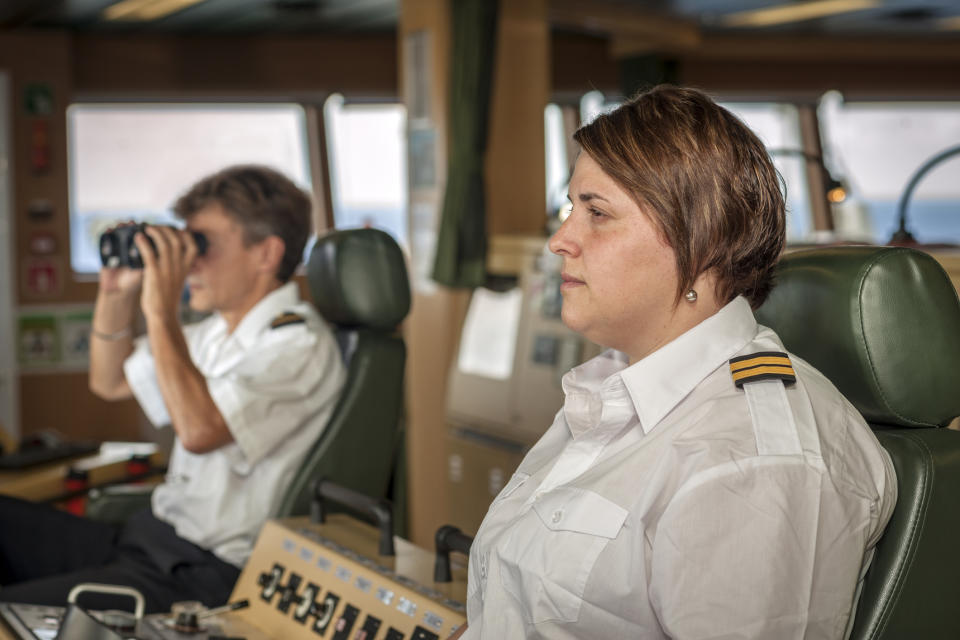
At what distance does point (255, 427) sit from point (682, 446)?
1250 millimetres

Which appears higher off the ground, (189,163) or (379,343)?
(189,163)

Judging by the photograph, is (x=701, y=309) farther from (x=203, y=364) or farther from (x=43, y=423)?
(x=43, y=423)

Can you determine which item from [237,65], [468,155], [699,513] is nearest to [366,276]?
[699,513]

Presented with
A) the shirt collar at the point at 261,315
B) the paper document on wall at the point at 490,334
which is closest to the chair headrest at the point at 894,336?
the shirt collar at the point at 261,315

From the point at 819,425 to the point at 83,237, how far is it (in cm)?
611

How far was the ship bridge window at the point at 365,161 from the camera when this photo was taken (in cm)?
713

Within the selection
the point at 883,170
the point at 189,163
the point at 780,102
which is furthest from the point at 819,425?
the point at 883,170

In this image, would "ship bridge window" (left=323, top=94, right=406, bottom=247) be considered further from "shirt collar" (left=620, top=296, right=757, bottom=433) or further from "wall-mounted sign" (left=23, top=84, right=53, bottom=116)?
"shirt collar" (left=620, top=296, right=757, bottom=433)

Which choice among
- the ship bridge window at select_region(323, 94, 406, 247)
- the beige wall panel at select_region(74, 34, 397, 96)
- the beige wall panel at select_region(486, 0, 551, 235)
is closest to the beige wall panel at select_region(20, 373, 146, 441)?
the beige wall panel at select_region(74, 34, 397, 96)

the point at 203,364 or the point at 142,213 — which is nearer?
the point at 203,364

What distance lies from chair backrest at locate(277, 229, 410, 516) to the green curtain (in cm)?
194

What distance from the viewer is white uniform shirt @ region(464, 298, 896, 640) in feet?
3.49

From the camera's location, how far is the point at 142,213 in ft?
23.0

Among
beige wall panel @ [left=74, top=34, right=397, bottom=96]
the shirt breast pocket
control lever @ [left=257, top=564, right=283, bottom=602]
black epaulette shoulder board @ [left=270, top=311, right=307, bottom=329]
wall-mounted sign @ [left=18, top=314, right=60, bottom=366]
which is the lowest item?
control lever @ [left=257, top=564, right=283, bottom=602]
